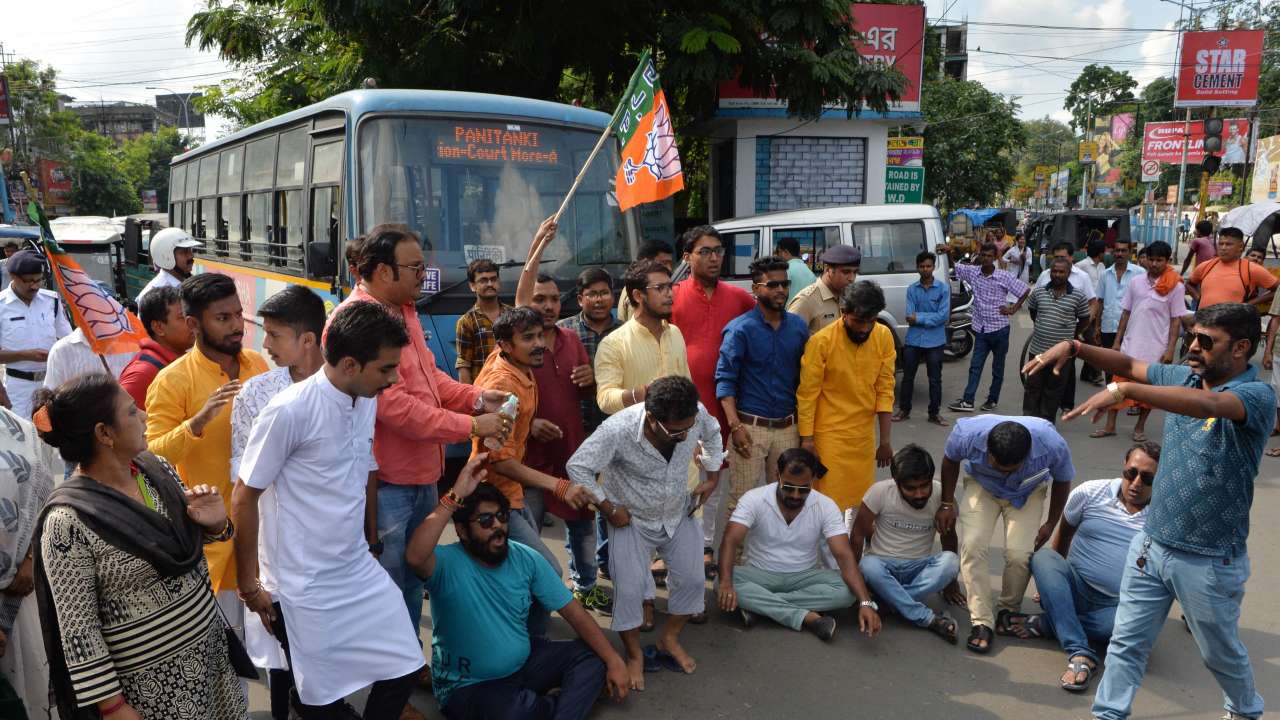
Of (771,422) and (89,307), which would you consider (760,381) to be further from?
(89,307)

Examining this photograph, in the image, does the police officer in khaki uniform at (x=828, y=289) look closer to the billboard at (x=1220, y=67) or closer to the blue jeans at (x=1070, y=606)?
the blue jeans at (x=1070, y=606)

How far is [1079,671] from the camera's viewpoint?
379cm

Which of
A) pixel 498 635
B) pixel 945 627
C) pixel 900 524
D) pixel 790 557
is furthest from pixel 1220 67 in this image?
pixel 498 635

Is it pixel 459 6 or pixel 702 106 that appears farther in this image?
pixel 702 106

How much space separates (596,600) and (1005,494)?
84.6 inches

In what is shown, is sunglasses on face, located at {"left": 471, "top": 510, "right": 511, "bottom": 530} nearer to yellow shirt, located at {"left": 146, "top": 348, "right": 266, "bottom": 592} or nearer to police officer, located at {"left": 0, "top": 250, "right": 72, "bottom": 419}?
yellow shirt, located at {"left": 146, "top": 348, "right": 266, "bottom": 592}

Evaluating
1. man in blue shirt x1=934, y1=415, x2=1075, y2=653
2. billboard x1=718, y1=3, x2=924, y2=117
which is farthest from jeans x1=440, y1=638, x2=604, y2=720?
billboard x1=718, y1=3, x2=924, y2=117

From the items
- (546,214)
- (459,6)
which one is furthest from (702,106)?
(546,214)

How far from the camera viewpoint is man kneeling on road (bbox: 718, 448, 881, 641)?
432 centimetres

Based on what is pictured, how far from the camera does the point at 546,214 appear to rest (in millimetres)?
6629

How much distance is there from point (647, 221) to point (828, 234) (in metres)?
2.10

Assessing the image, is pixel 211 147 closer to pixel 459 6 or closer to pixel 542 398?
pixel 459 6

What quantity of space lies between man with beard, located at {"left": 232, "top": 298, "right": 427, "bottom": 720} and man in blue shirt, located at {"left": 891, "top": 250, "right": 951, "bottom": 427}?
6.72 meters

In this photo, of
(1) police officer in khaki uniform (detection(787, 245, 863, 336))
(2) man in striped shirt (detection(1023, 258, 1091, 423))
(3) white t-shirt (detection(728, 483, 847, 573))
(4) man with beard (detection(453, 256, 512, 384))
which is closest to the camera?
(3) white t-shirt (detection(728, 483, 847, 573))
